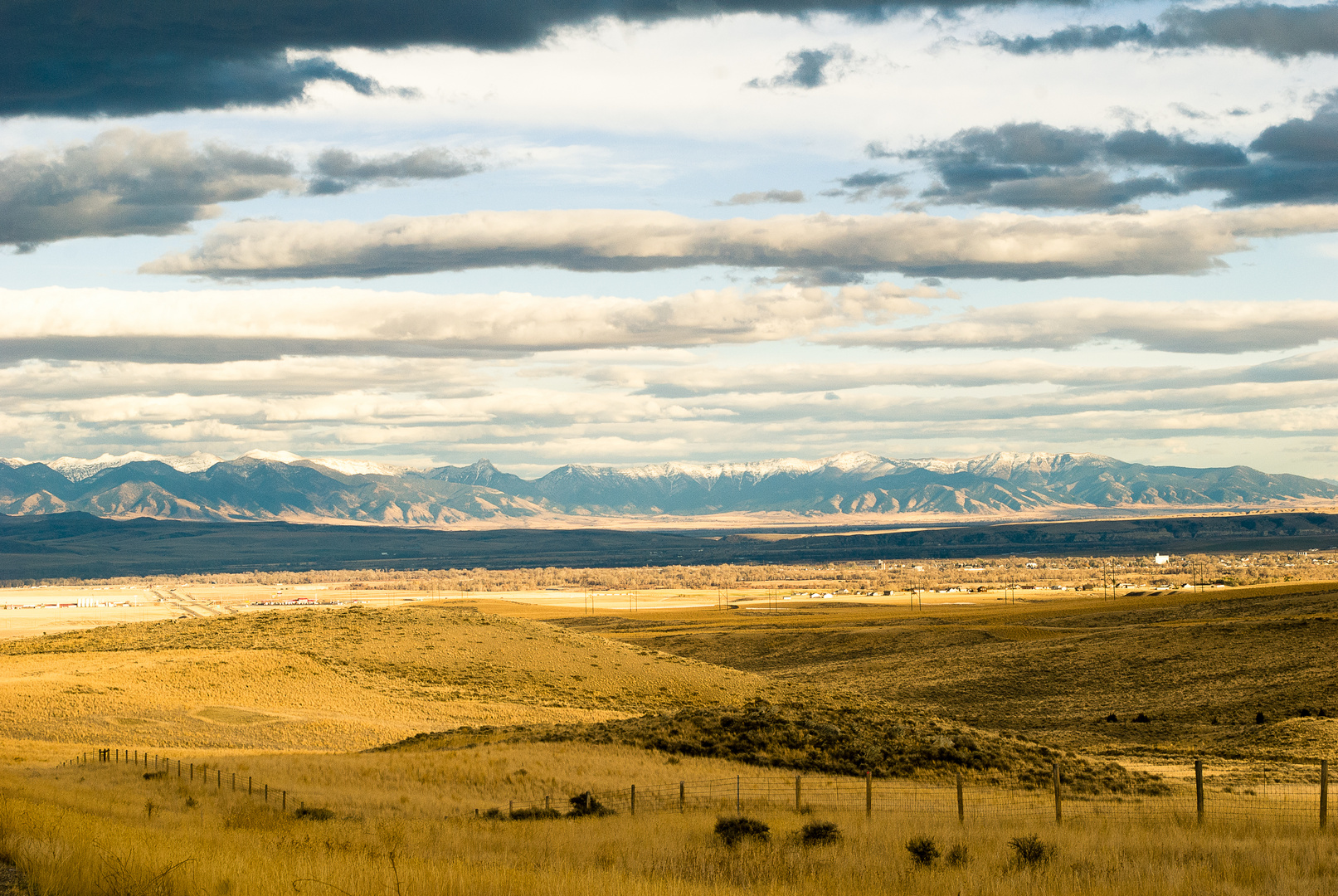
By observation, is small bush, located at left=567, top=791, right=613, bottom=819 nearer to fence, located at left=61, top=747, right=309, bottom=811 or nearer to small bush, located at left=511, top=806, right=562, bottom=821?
small bush, located at left=511, top=806, right=562, bottom=821

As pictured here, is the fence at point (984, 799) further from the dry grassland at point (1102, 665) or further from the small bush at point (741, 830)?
the dry grassland at point (1102, 665)

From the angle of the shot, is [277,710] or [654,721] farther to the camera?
[277,710]

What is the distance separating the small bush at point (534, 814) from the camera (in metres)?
26.7

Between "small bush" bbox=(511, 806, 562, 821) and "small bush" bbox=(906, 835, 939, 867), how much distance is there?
32.1 feet

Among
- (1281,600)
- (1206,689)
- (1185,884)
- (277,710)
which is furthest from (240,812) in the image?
(1281,600)

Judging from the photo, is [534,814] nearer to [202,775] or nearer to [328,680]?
[202,775]

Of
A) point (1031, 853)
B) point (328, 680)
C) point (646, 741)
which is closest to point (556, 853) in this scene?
point (1031, 853)

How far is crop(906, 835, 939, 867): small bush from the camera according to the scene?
1838cm

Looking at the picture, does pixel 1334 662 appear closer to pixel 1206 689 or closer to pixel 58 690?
pixel 1206 689

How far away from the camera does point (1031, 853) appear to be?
60.1 feet

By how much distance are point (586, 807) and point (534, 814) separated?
46.7 inches

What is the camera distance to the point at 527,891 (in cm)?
1334

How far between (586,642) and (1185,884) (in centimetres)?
7397

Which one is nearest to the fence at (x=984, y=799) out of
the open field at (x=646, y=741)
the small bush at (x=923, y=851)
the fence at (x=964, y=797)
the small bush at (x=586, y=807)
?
the fence at (x=964, y=797)
